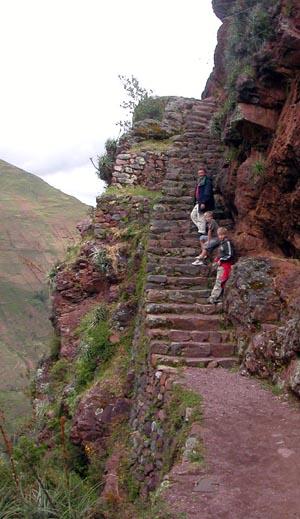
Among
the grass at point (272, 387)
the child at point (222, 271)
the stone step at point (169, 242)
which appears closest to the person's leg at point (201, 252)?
the stone step at point (169, 242)

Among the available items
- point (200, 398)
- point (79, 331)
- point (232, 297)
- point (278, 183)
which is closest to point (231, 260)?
point (232, 297)

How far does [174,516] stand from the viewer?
4703 millimetres

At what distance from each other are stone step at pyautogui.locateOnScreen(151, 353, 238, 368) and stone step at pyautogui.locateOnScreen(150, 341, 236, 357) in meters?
0.18

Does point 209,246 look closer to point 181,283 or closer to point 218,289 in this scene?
point 181,283

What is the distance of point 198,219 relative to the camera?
12477 mm

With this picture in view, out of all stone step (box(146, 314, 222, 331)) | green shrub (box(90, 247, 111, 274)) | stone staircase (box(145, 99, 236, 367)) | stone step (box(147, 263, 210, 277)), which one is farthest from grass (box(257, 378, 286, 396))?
green shrub (box(90, 247, 111, 274))

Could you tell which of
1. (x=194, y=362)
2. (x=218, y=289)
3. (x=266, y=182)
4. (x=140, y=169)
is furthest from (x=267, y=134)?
(x=140, y=169)

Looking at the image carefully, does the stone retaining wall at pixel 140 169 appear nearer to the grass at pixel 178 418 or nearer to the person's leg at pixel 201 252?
the person's leg at pixel 201 252

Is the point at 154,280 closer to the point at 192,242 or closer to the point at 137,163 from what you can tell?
the point at 192,242

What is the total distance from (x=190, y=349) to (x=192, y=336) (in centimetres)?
35

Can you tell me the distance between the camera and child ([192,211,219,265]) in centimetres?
1162

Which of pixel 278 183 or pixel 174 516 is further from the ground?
pixel 278 183

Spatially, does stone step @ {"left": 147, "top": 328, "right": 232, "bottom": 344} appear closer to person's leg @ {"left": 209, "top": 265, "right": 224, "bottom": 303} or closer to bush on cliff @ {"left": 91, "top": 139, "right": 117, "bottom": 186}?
person's leg @ {"left": 209, "top": 265, "right": 224, "bottom": 303}

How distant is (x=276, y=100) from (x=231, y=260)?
Answer: 3.10 metres
